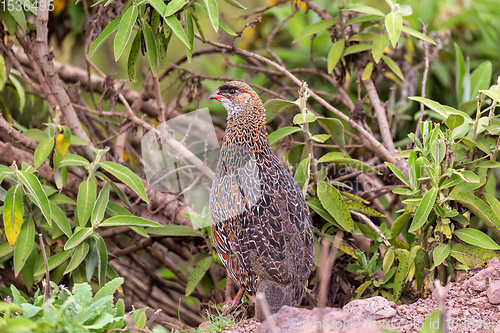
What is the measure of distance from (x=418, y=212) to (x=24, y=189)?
2.51 metres

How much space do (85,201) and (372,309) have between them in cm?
197

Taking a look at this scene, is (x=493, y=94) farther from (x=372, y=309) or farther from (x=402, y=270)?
(x=372, y=309)

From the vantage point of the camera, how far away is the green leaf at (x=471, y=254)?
128 inches

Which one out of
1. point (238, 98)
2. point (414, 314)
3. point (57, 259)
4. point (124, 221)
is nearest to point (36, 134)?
point (57, 259)

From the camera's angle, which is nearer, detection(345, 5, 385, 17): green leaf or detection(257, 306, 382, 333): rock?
detection(257, 306, 382, 333): rock

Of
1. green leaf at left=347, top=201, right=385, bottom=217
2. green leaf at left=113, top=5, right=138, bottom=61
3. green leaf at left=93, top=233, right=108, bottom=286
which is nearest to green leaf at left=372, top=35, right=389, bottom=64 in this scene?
green leaf at left=347, top=201, right=385, bottom=217

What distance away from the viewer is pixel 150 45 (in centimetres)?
354

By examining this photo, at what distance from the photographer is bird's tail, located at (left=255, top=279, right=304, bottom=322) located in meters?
3.02

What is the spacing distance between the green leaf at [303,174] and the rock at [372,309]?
950 millimetres

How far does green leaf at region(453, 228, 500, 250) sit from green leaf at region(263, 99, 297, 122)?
1.48 meters

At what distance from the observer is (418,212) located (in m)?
3.10

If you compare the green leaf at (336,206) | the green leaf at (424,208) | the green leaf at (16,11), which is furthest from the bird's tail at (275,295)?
the green leaf at (16,11)

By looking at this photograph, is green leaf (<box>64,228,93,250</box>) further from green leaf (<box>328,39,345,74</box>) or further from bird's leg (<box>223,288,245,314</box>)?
green leaf (<box>328,39,345,74</box>)

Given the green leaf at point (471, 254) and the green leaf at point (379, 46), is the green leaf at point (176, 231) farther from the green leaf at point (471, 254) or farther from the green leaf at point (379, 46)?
the green leaf at point (379, 46)
